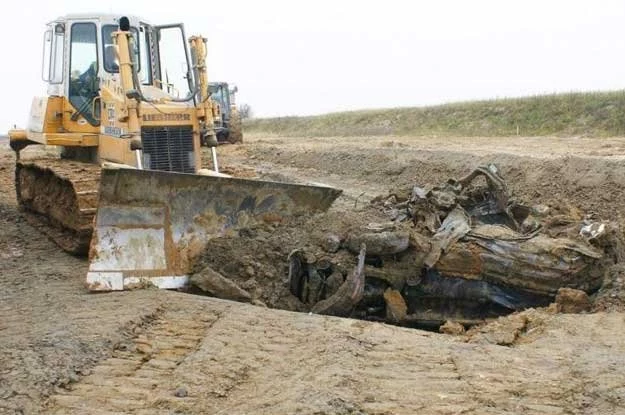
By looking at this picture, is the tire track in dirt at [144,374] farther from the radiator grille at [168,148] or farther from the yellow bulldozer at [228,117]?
the yellow bulldozer at [228,117]

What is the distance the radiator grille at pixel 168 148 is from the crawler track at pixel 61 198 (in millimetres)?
622

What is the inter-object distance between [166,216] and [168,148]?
6.05 ft

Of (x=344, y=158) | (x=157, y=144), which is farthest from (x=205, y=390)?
(x=344, y=158)

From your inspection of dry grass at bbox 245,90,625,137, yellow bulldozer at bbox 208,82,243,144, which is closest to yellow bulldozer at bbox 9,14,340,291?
yellow bulldozer at bbox 208,82,243,144

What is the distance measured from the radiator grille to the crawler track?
622 millimetres

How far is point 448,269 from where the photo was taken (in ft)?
23.2

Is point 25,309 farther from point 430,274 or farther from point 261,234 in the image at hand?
point 430,274

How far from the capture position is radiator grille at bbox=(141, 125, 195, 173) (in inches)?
362

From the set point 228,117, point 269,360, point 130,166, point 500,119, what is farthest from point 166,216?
point 500,119

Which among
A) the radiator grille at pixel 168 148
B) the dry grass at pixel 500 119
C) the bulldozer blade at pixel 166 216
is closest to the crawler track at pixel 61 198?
the radiator grille at pixel 168 148

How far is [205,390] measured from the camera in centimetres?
467

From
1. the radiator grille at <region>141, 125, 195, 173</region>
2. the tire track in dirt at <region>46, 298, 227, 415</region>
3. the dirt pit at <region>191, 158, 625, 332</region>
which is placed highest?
the radiator grille at <region>141, 125, 195, 173</region>

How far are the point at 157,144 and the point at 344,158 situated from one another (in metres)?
10.4

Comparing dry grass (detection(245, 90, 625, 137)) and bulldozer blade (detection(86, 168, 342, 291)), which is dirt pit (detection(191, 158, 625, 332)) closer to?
bulldozer blade (detection(86, 168, 342, 291))
